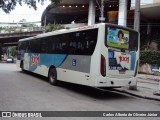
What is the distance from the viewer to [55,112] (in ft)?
28.5

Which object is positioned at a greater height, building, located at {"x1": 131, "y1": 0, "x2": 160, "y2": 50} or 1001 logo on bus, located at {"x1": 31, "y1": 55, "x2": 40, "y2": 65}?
building, located at {"x1": 131, "y1": 0, "x2": 160, "y2": 50}

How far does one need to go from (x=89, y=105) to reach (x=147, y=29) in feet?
98.1

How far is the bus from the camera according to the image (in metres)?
11.8

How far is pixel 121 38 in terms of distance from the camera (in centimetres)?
1248

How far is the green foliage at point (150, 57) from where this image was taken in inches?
1121

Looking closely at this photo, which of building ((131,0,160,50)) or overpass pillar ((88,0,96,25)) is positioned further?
overpass pillar ((88,0,96,25))

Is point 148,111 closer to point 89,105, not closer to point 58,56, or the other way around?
point 89,105

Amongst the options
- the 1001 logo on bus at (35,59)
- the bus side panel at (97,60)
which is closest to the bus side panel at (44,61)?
the 1001 logo on bus at (35,59)

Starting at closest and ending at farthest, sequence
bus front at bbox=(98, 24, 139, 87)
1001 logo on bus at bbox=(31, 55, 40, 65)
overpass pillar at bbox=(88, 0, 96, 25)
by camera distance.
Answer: bus front at bbox=(98, 24, 139, 87)
1001 logo on bus at bbox=(31, 55, 40, 65)
overpass pillar at bbox=(88, 0, 96, 25)

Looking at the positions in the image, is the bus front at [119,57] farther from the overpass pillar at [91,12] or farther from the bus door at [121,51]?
the overpass pillar at [91,12]

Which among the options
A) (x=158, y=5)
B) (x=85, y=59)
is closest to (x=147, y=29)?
(x=158, y=5)

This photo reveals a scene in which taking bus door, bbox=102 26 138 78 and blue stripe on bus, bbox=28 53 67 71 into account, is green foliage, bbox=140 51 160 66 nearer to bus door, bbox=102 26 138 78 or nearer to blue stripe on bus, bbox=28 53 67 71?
blue stripe on bus, bbox=28 53 67 71

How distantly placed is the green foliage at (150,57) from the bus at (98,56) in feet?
50.9

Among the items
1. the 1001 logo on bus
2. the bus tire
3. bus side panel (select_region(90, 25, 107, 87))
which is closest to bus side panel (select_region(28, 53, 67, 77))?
the 1001 logo on bus
